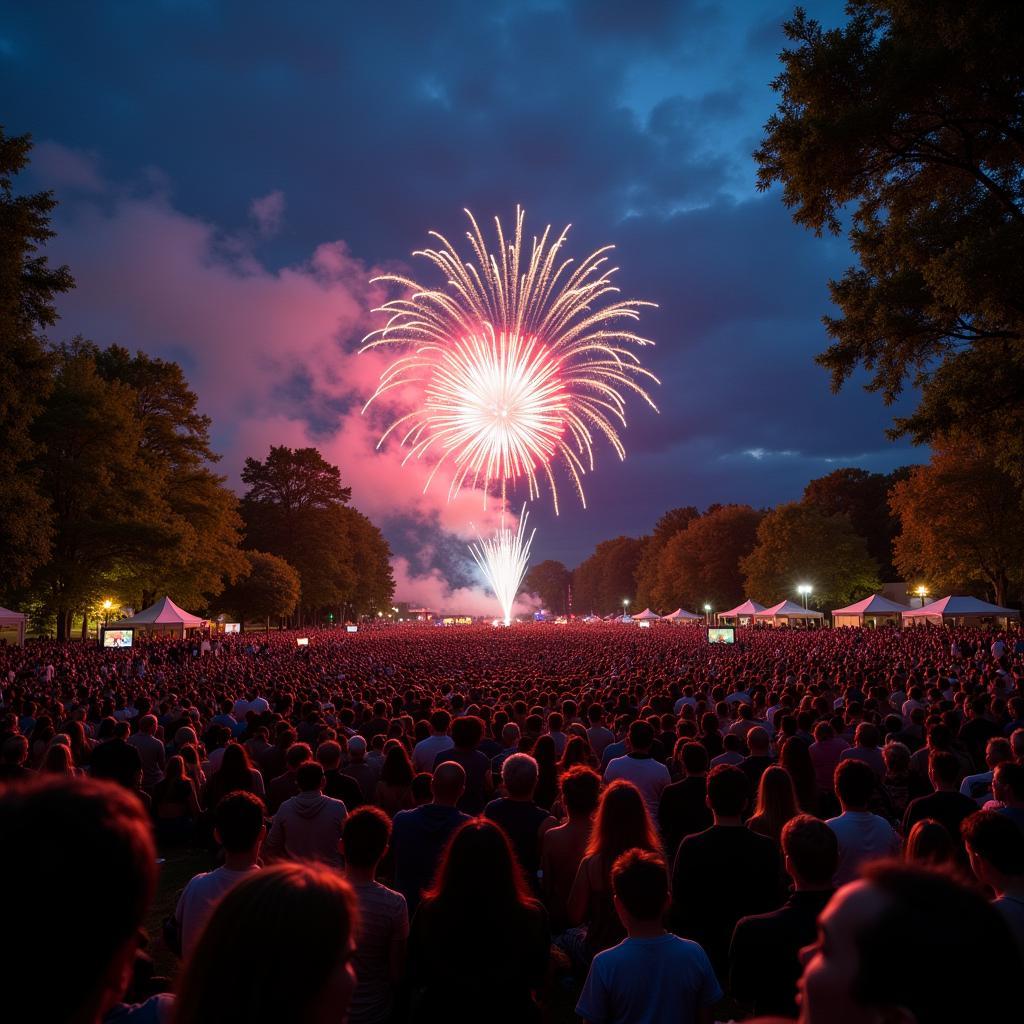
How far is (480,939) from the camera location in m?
3.11

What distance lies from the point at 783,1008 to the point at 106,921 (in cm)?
320

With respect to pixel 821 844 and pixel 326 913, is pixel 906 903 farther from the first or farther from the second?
pixel 821 844

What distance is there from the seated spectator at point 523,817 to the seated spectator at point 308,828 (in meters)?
1.20

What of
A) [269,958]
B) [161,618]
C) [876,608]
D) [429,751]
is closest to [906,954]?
[269,958]

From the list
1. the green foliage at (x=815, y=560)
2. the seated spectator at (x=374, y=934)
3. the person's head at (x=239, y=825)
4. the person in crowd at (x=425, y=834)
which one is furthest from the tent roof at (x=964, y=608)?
the person's head at (x=239, y=825)

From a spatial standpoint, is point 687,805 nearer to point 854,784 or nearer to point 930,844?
point 854,784

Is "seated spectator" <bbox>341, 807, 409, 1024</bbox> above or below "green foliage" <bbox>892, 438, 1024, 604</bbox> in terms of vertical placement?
below

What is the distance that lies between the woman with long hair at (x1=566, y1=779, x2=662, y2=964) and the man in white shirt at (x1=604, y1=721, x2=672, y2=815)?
8.02 ft

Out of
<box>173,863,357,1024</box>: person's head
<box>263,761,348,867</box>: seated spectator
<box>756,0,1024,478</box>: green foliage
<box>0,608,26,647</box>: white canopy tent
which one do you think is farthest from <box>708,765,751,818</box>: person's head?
<box>0,608,26,647</box>: white canopy tent

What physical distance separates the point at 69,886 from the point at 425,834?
4.02 meters

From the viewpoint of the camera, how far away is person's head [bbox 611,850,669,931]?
9.95 ft

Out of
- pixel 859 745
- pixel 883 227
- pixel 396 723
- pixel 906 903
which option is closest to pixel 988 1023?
pixel 906 903

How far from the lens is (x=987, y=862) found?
3.37m

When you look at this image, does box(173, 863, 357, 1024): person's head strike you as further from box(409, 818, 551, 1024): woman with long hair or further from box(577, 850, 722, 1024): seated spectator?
box(577, 850, 722, 1024): seated spectator
